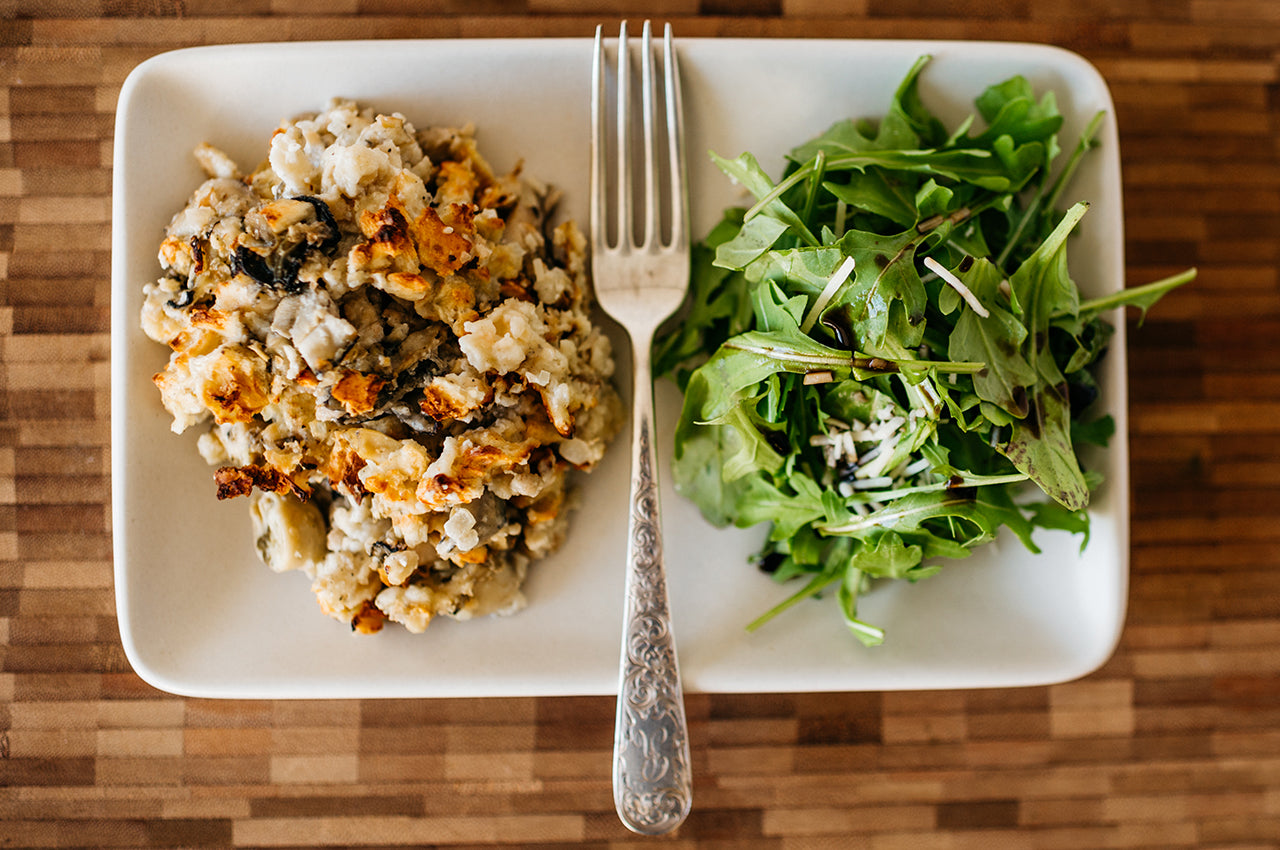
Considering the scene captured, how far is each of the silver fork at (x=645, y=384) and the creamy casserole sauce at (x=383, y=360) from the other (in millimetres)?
72

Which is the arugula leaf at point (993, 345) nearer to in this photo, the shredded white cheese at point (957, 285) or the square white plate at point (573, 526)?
the shredded white cheese at point (957, 285)

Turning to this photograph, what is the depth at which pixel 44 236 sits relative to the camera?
1550 millimetres

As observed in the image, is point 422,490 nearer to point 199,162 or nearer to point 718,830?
point 199,162

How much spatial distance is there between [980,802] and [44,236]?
224 cm

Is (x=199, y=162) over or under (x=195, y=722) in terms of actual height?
over

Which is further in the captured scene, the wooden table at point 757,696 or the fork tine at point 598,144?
the wooden table at point 757,696

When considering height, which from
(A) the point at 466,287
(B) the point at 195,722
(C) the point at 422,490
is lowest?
(B) the point at 195,722

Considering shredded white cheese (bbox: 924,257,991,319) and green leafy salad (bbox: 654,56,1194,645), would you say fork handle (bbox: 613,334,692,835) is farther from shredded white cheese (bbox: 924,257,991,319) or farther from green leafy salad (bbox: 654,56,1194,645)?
shredded white cheese (bbox: 924,257,991,319)

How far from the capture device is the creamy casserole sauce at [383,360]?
1163 mm

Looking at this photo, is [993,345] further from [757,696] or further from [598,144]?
[757,696]

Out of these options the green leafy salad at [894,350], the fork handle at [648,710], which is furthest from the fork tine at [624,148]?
the fork handle at [648,710]

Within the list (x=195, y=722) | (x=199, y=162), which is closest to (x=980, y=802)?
(x=195, y=722)

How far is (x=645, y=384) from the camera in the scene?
4.50ft

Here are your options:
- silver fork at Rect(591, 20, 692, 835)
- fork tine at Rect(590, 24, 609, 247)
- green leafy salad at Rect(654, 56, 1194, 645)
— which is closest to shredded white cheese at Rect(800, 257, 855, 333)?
green leafy salad at Rect(654, 56, 1194, 645)
